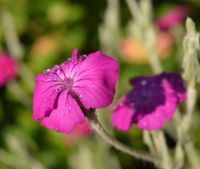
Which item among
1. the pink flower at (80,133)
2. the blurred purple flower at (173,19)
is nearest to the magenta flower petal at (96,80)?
the pink flower at (80,133)

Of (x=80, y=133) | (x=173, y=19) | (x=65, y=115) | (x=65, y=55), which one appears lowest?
(x=65, y=115)

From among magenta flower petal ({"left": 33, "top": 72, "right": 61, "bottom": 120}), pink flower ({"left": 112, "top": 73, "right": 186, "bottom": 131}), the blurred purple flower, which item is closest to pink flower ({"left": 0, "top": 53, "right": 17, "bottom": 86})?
the blurred purple flower

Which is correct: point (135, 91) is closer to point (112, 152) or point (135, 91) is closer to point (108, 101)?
point (108, 101)

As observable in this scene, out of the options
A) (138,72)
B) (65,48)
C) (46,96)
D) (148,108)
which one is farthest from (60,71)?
(65,48)

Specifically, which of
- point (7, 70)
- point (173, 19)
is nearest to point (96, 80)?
point (7, 70)

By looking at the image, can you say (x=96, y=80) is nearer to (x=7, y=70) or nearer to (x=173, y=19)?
(x=7, y=70)

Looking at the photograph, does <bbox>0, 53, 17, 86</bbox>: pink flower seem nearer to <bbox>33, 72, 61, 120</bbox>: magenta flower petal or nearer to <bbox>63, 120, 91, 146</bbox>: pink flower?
<bbox>63, 120, 91, 146</bbox>: pink flower
